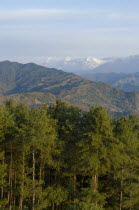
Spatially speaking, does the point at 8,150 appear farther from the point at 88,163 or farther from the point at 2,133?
the point at 88,163

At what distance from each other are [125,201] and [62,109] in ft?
70.1

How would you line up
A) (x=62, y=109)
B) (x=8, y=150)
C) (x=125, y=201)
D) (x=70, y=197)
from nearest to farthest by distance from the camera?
1. (x=125, y=201)
2. (x=8, y=150)
3. (x=70, y=197)
4. (x=62, y=109)

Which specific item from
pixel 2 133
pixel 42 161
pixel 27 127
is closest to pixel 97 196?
pixel 42 161

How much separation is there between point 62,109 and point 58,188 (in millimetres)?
17550

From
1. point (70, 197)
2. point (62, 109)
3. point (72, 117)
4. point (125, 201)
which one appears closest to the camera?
point (125, 201)

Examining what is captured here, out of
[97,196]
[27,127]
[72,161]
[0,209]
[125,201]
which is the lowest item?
[0,209]

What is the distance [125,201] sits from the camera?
2661 cm

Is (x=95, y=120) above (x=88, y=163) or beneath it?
above

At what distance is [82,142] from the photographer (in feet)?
82.6

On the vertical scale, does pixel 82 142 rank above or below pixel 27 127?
below

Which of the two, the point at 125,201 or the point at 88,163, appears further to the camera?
the point at 125,201

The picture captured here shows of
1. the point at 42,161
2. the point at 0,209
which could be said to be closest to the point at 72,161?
the point at 42,161

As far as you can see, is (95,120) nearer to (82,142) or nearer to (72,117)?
(82,142)

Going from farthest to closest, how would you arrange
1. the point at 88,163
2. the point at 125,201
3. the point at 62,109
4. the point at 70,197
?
the point at 62,109, the point at 70,197, the point at 125,201, the point at 88,163
